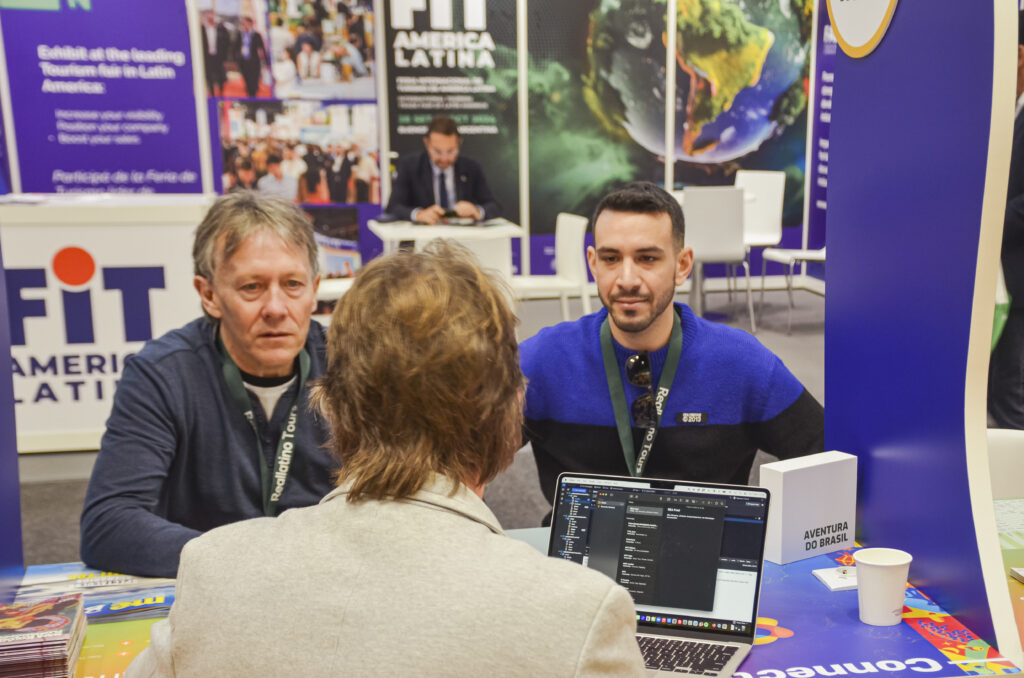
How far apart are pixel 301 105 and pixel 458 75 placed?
50.6 inches

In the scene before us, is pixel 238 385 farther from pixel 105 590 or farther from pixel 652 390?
pixel 652 390

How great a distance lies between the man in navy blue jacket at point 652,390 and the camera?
2.13 m

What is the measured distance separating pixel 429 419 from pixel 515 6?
285 inches

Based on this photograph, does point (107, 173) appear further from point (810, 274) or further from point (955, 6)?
point (955, 6)

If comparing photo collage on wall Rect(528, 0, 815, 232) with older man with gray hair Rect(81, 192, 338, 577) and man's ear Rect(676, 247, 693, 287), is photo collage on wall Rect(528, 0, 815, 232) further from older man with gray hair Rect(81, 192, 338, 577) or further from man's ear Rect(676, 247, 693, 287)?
older man with gray hair Rect(81, 192, 338, 577)

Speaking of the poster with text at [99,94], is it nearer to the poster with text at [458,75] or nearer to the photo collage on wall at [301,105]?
the photo collage on wall at [301,105]

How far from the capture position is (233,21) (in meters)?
7.14

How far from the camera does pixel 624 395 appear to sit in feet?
6.97

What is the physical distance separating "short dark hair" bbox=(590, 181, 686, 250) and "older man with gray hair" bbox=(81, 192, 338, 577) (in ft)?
2.46

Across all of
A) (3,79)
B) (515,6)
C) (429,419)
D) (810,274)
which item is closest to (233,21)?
(3,79)

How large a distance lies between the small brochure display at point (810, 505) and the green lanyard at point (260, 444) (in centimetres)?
95

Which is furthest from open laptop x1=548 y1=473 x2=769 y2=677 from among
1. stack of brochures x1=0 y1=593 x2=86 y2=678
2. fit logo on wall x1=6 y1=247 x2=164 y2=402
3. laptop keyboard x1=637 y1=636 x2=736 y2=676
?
fit logo on wall x1=6 y1=247 x2=164 y2=402

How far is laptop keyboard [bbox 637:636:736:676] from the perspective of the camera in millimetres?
1377

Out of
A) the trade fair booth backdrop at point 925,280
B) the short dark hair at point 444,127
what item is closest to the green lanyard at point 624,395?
the trade fair booth backdrop at point 925,280
